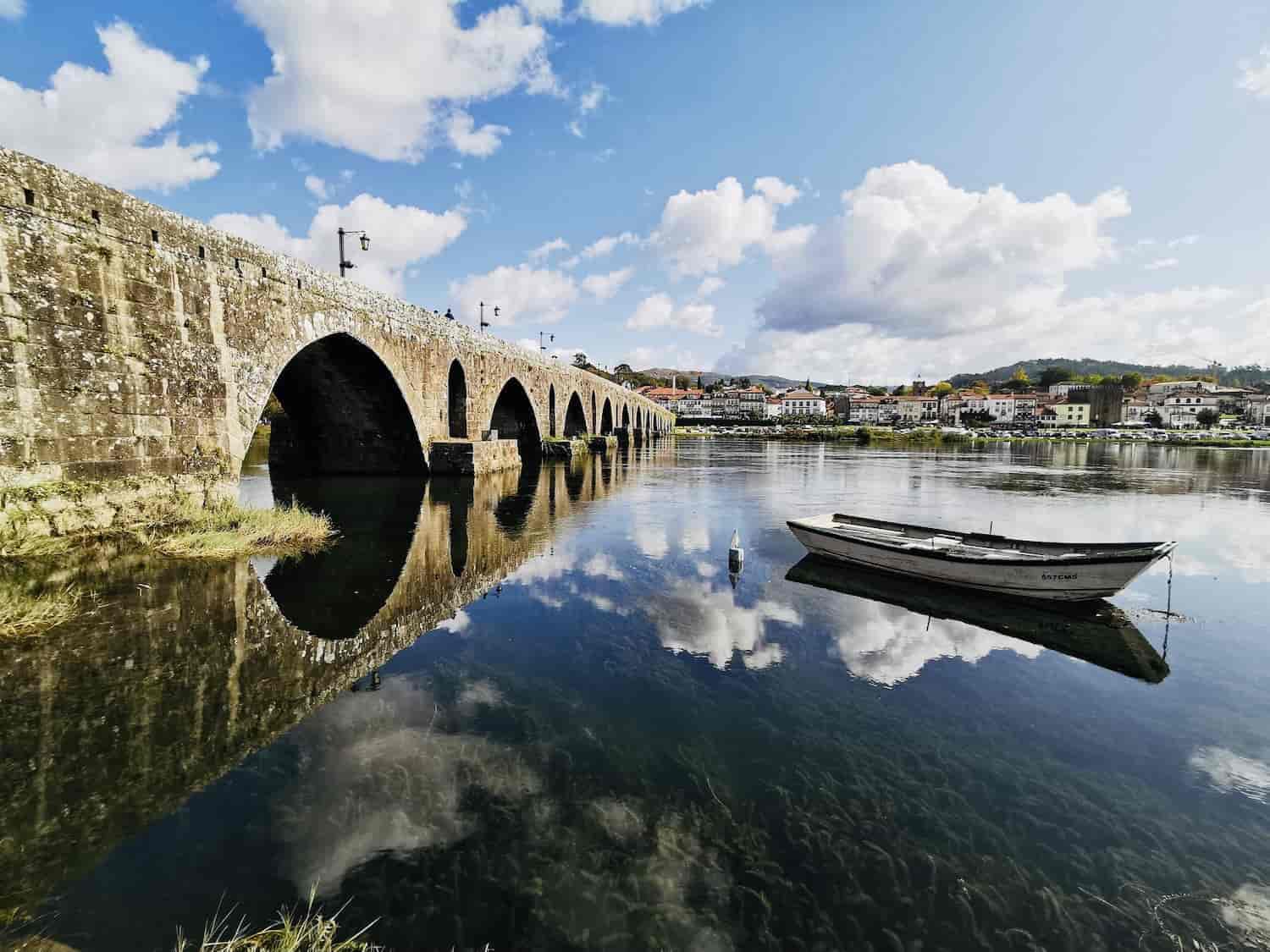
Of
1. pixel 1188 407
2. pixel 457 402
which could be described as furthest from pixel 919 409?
pixel 457 402

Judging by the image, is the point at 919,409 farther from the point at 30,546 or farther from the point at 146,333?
the point at 30,546

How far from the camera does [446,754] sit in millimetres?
4992

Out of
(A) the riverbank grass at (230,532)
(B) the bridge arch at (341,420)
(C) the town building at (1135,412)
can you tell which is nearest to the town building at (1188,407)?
(C) the town building at (1135,412)

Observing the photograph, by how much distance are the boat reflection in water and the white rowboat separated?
0.77 feet

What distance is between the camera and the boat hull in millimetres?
9195

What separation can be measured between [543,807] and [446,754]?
3.76 feet

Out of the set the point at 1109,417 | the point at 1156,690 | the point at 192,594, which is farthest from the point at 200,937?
the point at 1109,417

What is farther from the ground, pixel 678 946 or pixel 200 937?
pixel 200 937

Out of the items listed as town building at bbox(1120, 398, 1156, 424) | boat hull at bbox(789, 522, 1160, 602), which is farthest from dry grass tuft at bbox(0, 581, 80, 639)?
town building at bbox(1120, 398, 1156, 424)

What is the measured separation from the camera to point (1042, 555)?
34.6ft

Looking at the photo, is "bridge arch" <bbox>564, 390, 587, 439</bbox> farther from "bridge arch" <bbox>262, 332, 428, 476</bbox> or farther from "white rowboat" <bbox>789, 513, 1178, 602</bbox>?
"white rowboat" <bbox>789, 513, 1178, 602</bbox>

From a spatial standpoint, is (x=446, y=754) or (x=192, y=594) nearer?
(x=446, y=754)

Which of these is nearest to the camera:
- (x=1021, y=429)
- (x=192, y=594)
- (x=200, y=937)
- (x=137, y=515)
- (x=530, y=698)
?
(x=200, y=937)

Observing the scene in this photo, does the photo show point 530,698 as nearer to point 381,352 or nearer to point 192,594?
point 192,594
